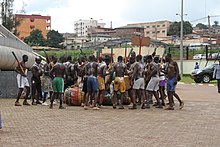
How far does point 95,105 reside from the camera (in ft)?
47.2

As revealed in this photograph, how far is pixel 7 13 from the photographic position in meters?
43.9

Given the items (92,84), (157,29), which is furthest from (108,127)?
(157,29)

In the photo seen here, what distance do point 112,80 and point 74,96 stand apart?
139 cm

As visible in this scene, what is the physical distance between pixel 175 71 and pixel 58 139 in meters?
6.58

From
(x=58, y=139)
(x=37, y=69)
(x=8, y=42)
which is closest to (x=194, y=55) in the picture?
(x=8, y=42)

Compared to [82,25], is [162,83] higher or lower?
lower

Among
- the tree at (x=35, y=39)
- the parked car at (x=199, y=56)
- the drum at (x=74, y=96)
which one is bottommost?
the drum at (x=74, y=96)

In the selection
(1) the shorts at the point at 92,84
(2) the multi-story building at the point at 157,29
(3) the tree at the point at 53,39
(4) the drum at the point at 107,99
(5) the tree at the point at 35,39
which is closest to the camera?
(1) the shorts at the point at 92,84

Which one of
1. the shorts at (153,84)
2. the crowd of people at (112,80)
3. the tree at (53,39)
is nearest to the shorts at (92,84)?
the crowd of people at (112,80)

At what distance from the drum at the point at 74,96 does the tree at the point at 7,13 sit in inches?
1168

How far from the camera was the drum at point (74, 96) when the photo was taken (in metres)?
15.3

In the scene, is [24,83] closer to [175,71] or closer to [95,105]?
[95,105]

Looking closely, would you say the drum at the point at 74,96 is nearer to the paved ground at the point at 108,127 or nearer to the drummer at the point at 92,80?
the paved ground at the point at 108,127

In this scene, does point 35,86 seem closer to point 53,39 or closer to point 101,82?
point 101,82
